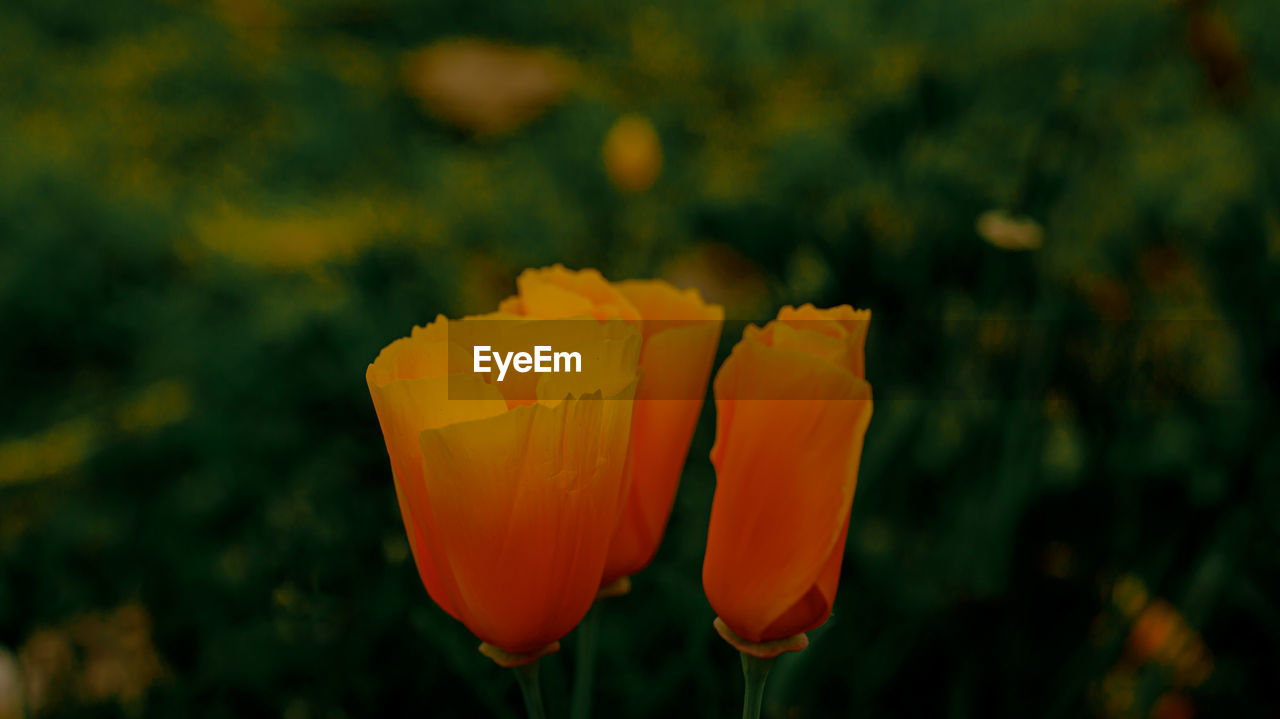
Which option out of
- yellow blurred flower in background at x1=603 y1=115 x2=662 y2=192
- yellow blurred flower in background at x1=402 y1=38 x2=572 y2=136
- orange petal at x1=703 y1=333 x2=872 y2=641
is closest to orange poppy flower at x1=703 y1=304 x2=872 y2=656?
orange petal at x1=703 y1=333 x2=872 y2=641

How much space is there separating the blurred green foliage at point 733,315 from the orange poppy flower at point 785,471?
0.07m

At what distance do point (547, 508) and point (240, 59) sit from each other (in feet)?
5.58

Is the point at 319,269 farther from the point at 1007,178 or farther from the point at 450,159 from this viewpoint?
the point at 1007,178

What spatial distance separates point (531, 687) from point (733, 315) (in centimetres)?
66

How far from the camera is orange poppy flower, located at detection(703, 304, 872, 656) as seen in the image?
0.64ft

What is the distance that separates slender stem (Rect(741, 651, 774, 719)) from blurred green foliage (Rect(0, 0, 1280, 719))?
59 mm

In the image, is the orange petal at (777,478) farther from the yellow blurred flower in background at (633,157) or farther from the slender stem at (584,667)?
the yellow blurred flower in background at (633,157)

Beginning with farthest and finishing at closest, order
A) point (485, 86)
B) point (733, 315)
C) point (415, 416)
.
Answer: point (485, 86) < point (733, 315) < point (415, 416)

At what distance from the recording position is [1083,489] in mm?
613

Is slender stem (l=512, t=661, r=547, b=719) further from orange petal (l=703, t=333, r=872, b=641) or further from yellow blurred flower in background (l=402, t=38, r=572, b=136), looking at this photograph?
yellow blurred flower in background (l=402, t=38, r=572, b=136)

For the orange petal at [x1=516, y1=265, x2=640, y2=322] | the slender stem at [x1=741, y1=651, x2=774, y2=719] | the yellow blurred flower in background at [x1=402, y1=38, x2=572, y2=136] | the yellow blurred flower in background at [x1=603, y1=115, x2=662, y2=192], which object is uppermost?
the orange petal at [x1=516, y1=265, x2=640, y2=322]

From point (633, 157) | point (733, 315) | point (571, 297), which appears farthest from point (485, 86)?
point (571, 297)

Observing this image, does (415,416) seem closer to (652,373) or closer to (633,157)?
(652,373)

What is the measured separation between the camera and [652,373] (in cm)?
23
